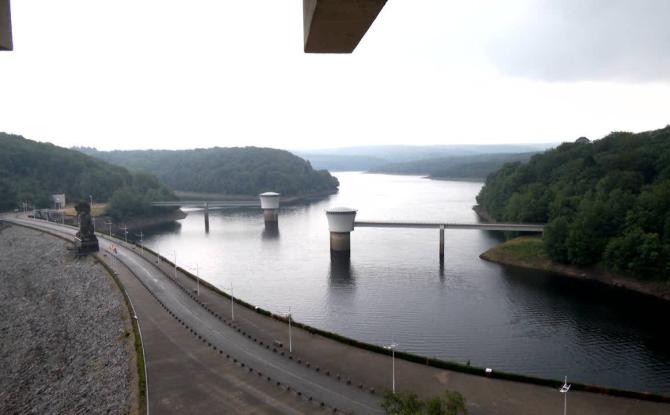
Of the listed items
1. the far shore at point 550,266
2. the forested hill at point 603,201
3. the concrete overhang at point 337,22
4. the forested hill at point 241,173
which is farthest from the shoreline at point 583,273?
the forested hill at point 241,173

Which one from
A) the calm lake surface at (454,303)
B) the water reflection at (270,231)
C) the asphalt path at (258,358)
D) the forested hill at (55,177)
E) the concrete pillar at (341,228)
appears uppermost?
the forested hill at (55,177)

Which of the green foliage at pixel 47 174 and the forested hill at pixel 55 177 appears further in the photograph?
the forested hill at pixel 55 177

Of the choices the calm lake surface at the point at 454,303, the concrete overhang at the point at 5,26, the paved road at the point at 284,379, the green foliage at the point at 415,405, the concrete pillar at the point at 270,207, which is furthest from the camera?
the concrete pillar at the point at 270,207

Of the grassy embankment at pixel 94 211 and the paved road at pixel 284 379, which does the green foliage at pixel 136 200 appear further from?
the paved road at pixel 284 379

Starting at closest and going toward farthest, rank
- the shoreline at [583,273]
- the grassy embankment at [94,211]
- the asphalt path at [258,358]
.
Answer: the asphalt path at [258,358] → the shoreline at [583,273] → the grassy embankment at [94,211]

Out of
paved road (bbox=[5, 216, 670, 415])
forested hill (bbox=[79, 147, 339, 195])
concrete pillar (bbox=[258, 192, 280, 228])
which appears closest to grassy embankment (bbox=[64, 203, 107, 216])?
concrete pillar (bbox=[258, 192, 280, 228])

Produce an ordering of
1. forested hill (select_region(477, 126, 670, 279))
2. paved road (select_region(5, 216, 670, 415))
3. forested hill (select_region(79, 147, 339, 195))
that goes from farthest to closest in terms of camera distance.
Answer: forested hill (select_region(79, 147, 339, 195))
forested hill (select_region(477, 126, 670, 279))
paved road (select_region(5, 216, 670, 415))

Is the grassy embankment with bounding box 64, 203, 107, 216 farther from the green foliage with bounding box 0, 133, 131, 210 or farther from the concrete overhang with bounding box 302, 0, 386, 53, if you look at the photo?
the concrete overhang with bounding box 302, 0, 386, 53
